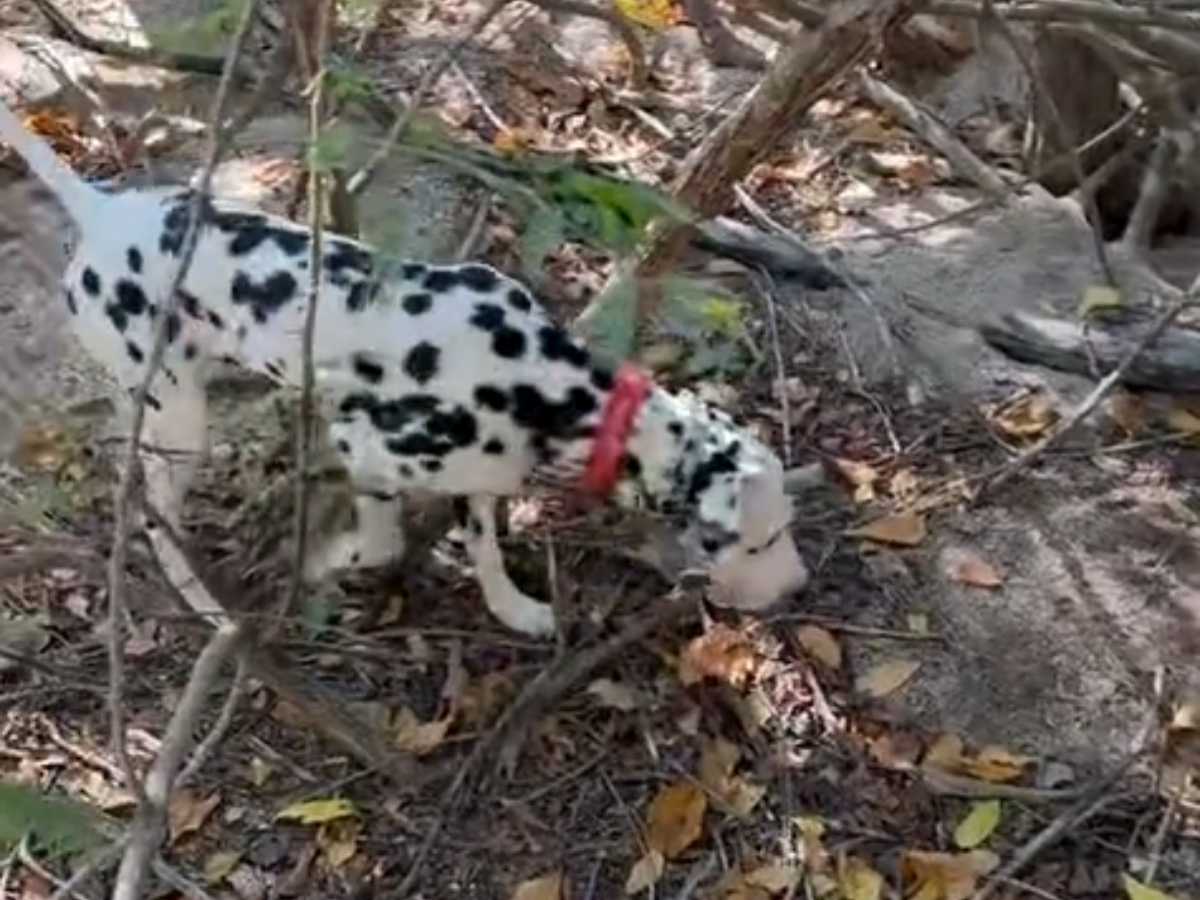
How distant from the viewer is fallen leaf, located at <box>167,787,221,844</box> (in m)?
2.87

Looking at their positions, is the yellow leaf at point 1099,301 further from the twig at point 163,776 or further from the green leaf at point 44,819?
the green leaf at point 44,819

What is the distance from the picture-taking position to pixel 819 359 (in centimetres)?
356

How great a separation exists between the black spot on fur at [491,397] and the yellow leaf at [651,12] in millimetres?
867

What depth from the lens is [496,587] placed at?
305 centimetres

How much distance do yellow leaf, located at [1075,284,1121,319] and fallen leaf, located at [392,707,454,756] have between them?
136cm

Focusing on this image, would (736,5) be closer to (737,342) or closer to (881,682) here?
(737,342)

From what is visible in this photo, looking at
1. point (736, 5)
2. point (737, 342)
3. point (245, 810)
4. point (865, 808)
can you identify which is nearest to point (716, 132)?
point (736, 5)

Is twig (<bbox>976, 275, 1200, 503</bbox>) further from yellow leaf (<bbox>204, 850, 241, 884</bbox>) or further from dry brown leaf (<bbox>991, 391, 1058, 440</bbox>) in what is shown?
yellow leaf (<bbox>204, 850, 241, 884</bbox>)

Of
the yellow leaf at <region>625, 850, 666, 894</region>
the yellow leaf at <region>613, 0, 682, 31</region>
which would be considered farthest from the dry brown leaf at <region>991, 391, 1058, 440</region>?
the yellow leaf at <region>625, 850, 666, 894</region>

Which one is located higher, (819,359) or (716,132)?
(716,132)

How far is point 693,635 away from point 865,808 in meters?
0.36

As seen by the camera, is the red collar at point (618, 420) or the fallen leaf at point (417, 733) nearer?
the red collar at point (618, 420)

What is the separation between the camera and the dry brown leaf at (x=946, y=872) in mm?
2742

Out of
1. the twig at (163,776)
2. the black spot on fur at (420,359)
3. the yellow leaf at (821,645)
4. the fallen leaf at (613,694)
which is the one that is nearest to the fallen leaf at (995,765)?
the yellow leaf at (821,645)
